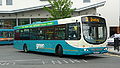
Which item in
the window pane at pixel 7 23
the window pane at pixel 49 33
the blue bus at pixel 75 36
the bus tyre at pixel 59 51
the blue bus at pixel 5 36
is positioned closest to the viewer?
the blue bus at pixel 75 36

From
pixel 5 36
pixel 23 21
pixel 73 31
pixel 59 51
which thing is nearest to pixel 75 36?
pixel 73 31

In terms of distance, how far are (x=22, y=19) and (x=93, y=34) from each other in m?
29.5

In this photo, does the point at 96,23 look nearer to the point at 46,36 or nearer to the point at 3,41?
the point at 46,36

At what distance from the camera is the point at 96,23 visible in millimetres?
16438

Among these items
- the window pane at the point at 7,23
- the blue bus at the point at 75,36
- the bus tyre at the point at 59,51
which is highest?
the window pane at the point at 7,23

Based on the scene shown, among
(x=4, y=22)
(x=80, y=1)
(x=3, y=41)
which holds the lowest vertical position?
(x=3, y=41)

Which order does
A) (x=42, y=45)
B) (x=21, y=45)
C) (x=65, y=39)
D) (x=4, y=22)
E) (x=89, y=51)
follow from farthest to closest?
(x=4, y=22), (x=21, y=45), (x=42, y=45), (x=65, y=39), (x=89, y=51)

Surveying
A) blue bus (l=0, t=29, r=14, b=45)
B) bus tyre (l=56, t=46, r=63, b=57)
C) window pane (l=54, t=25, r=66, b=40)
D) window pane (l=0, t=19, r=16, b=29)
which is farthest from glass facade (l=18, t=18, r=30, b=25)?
bus tyre (l=56, t=46, r=63, b=57)

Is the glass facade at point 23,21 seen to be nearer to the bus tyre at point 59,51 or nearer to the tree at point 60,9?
the tree at point 60,9

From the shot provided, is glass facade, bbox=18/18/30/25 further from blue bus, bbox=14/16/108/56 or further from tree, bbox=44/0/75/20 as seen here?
blue bus, bbox=14/16/108/56

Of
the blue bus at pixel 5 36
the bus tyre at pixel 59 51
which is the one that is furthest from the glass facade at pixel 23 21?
the bus tyre at pixel 59 51

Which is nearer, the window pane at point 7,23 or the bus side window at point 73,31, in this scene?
the bus side window at point 73,31

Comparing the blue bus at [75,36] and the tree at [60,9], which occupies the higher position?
the tree at [60,9]

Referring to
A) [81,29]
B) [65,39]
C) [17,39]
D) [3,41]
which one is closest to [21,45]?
[17,39]
